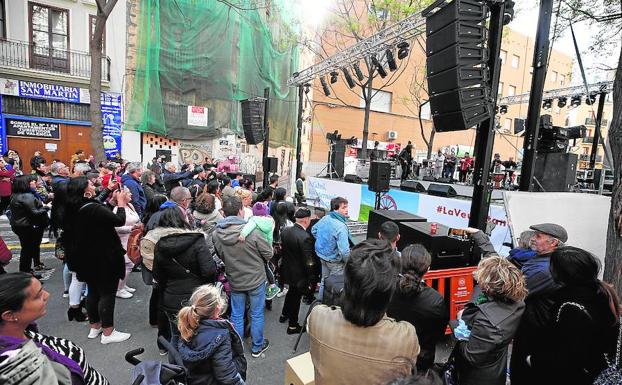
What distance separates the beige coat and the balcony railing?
17.5m

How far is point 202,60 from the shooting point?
53.9 ft

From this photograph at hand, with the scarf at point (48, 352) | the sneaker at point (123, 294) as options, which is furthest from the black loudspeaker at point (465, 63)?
the sneaker at point (123, 294)

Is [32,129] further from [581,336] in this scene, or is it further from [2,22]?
[581,336]

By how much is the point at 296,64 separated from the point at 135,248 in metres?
20.5

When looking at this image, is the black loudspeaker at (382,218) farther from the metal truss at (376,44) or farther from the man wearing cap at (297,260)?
the metal truss at (376,44)

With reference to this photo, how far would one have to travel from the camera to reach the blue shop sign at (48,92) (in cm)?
1419

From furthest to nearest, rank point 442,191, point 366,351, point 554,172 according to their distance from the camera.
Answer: point 442,191 < point 554,172 < point 366,351

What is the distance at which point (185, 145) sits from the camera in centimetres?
1730

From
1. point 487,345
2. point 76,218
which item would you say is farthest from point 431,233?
point 76,218

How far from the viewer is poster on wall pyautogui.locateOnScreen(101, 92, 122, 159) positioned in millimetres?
15367

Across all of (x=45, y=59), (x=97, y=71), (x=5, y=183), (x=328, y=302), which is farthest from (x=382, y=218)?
(x=45, y=59)

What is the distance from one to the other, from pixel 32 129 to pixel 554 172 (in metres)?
18.8

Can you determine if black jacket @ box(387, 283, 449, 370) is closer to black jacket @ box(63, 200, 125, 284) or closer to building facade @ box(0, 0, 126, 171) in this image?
black jacket @ box(63, 200, 125, 284)

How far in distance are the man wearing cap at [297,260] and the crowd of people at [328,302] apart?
0.05ft
